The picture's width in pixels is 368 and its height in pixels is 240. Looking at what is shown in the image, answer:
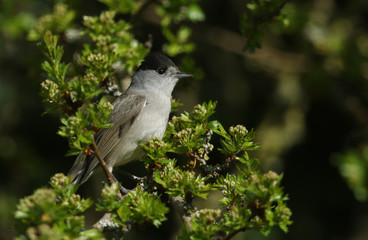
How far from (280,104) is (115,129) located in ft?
7.67

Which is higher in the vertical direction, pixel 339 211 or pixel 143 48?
pixel 143 48

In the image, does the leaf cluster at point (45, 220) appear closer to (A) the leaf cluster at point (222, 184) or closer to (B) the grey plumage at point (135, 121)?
(A) the leaf cluster at point (222, 184)

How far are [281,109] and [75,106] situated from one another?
349 centimetres

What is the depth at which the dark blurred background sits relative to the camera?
5.65m

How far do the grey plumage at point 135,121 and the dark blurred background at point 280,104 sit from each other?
101 centimetres

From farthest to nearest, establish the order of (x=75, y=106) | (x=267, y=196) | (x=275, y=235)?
(x=275, y=235) → (x=75, y=106) → (x=267, y=196)

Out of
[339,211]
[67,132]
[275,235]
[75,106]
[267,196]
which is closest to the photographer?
[267,196]

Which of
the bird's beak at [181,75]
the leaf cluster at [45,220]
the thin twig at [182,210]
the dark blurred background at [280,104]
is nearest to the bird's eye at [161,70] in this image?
the bird's beak at [181,75]

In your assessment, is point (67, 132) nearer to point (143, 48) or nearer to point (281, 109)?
point (143, 48)

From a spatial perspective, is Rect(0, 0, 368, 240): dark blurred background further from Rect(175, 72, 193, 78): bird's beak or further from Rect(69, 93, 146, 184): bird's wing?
Rect(69, 93, 146, 184): bird's wing

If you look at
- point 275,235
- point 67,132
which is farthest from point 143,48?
point 275,235

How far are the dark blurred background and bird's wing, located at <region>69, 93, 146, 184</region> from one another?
50.1 inches

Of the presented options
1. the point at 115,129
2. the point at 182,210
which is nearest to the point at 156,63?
the point at 115,129

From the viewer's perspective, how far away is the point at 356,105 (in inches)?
227
